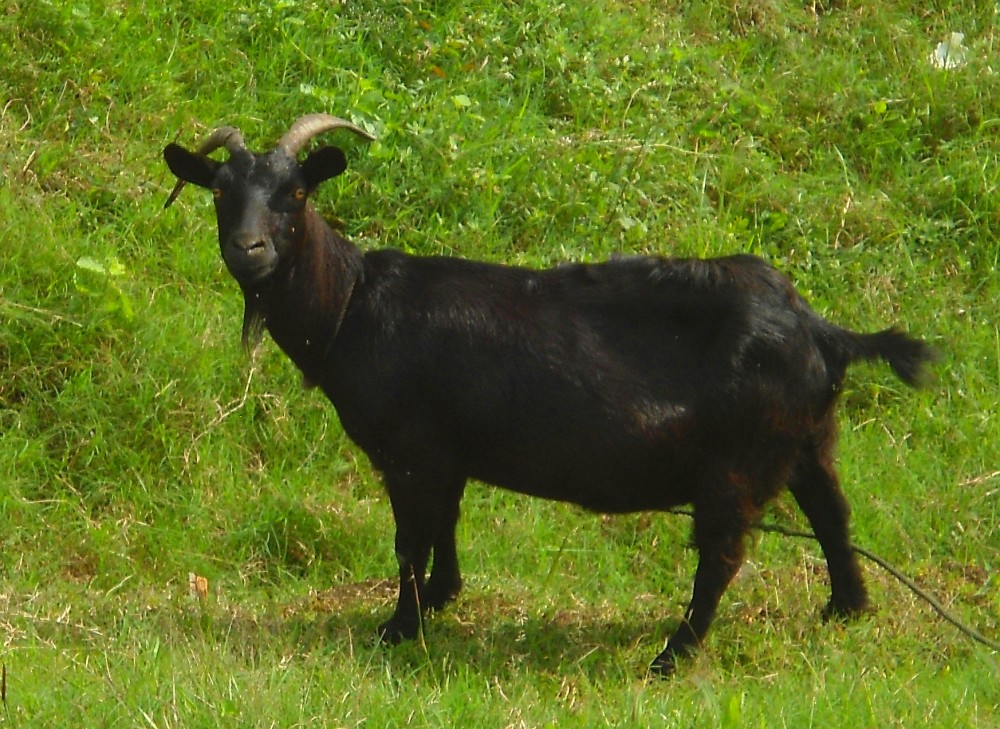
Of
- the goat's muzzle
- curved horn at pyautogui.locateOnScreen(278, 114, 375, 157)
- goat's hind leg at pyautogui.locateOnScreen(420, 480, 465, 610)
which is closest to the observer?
the goat's muzzle

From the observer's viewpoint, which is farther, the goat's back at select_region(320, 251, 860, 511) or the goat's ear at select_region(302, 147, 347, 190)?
the goat's ear at select_region(302, 147, 347, 190)

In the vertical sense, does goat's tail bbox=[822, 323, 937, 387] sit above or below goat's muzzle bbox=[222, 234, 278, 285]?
above

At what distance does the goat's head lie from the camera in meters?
5.88

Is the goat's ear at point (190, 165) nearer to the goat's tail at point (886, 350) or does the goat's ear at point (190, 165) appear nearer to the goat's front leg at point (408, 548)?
the goat's front leg at point (408, 548)

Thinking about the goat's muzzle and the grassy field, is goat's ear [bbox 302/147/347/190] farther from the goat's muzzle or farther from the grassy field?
the grassy field

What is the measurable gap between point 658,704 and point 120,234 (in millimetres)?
4344

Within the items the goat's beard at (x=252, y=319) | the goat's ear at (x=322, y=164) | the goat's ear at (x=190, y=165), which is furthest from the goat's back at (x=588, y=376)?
the goat's ear at (x=190, y=165)

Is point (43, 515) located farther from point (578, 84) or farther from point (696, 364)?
point (578, 84)

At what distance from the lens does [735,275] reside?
5.99 m

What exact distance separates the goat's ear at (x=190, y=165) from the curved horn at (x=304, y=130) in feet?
0.93

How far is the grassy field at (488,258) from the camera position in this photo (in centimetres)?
Answer: 570

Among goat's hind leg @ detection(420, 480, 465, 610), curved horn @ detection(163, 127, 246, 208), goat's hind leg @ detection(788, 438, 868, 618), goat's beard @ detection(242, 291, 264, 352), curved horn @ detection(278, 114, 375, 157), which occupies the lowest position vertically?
goat's hind leg @ detection(420, 480, 465, 610)

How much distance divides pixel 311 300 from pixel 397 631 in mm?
1323

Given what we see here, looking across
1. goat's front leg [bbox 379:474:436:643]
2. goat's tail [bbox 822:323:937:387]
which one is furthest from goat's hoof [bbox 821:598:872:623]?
goat's front leg [bbox 379:474:436:643]
